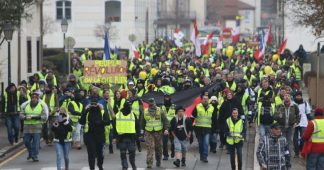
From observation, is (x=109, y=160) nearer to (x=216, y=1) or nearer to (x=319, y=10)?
(x=319, y=10)

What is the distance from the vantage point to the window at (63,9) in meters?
82.9

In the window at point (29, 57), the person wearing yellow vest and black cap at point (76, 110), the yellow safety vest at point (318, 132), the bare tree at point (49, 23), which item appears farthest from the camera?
the bare tree at point (49, 23)

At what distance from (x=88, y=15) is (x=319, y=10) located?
50.8 metres

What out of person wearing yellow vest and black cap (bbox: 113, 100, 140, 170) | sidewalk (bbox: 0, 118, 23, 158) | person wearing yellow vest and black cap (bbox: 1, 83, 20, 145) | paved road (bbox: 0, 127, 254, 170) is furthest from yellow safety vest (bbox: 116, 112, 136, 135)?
person wearing yellow vest and black cap (bbox: 1, 83, 20, 145)

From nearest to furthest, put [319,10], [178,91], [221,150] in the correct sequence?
[221,150]
[178,91]
[319,10]

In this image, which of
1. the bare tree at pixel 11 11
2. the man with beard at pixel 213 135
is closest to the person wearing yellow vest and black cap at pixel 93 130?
the man with beard at pixel 213 135

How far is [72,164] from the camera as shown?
75.8ft

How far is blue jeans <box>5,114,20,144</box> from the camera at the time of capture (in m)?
26.8

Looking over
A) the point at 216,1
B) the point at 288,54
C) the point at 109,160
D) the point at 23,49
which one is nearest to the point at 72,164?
the point at 109,160

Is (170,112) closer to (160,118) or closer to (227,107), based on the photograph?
(160,118)

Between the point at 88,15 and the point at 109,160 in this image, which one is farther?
the point at 88,15

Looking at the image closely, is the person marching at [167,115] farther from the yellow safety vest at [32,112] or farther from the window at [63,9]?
the window at [63,9]

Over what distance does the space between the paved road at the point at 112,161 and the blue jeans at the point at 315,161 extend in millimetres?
4628

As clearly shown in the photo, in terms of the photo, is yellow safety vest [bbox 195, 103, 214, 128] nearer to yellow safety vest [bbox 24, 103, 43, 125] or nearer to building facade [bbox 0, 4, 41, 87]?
yellow safety vest [bbox 24, 103, 43, 125]
